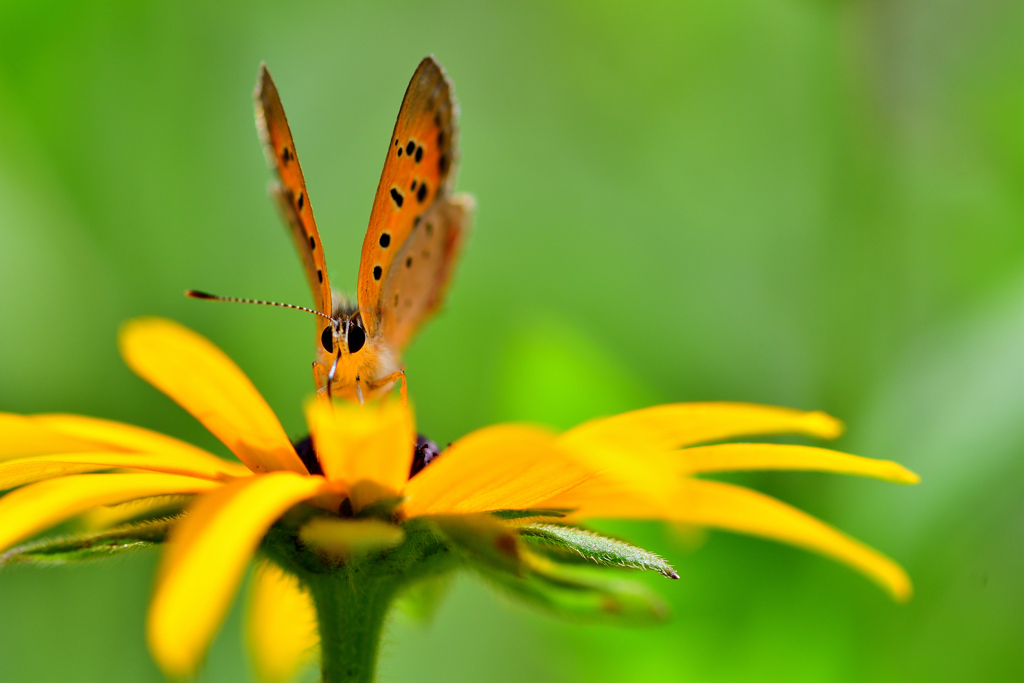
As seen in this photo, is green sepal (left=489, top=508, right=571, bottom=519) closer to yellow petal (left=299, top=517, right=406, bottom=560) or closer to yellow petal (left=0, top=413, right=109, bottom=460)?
yellow petal (left=299, top=517, right=406, bottom=560)

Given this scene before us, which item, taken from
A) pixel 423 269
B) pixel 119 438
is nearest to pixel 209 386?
pixel 119 438

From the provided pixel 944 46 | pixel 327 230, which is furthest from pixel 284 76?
pixel 944 46

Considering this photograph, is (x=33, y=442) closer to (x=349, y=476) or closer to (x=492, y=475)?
(x=349, y=476)

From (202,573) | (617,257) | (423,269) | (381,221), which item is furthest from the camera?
(617,257)

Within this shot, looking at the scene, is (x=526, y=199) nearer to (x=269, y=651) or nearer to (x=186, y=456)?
(x=269, y=651)

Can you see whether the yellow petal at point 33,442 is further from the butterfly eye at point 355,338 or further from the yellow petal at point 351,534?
the butterfly eye at point 355,338
